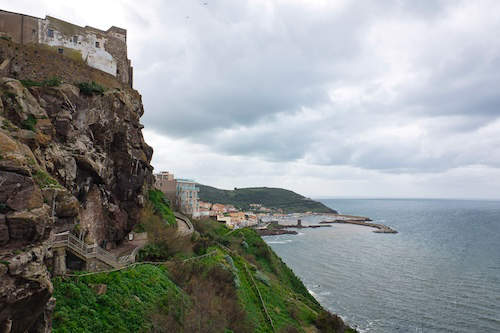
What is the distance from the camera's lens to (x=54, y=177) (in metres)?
17.9

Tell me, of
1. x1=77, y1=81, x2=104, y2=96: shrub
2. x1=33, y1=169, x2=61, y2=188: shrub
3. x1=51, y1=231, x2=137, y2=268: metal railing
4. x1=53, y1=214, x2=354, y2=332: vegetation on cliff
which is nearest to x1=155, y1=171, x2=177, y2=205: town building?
x1=53, y1=214, x2=354, y2=332: vegetation on cliff

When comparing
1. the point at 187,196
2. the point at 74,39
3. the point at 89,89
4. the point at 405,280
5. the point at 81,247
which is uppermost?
the point at 74,39

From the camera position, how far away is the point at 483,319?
115 ft

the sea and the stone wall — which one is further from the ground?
the stone wall

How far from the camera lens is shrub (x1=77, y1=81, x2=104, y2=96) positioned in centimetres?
2361

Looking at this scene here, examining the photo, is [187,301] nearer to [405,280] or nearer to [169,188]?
[169,188]

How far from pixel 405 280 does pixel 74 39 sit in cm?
5734

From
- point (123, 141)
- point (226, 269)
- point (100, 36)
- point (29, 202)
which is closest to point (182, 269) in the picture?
point (226, 269)

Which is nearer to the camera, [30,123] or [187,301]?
[30,123]

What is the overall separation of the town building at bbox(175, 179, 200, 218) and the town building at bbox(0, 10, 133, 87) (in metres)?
34.4

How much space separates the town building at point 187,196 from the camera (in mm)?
63353

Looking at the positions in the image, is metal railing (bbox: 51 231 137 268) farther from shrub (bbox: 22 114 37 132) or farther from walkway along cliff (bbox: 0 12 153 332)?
shrub (bbox: 22 114 37 132)

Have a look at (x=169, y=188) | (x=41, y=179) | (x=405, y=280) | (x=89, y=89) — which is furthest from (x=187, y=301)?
(x=405, y=280)

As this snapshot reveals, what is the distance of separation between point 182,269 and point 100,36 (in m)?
23.9
